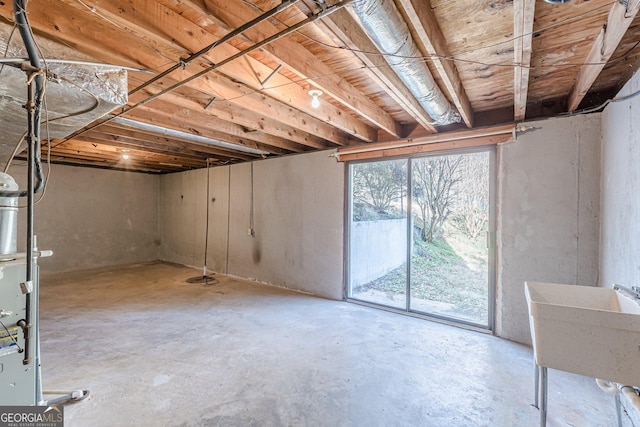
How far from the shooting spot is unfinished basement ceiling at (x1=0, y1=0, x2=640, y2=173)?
57.7 inches

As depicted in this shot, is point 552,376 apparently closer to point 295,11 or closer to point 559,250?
point 559,250

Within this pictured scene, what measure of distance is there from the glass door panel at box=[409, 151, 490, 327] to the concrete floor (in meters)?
1.10

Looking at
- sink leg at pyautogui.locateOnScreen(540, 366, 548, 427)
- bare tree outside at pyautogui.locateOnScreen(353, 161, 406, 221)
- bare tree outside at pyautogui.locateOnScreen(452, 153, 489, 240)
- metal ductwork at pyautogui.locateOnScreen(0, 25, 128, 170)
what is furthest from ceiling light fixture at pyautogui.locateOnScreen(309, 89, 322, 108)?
bare tree outside at pyautogui.locateOnScreen(452, 153, 489, 240)

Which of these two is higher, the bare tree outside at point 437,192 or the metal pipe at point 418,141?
the metal pipe at point 418,141

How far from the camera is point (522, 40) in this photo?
5.05 ft

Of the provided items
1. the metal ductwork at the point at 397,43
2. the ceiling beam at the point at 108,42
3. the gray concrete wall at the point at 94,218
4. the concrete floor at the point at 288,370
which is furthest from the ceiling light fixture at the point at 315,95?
the gray concrete wall at the point at 94,218

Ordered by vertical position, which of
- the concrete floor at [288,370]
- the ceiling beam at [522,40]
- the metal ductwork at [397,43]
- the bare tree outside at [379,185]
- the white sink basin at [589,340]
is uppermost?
the ceiling beam at [522,40]

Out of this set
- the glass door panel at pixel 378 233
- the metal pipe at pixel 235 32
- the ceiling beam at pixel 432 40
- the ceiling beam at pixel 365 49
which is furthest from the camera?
the glass door panel at pixel 378 233

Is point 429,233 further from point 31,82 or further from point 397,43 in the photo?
point 31,82

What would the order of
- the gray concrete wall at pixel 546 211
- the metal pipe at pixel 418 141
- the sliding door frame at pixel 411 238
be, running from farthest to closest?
the sliding door frame at pixel 411 238 < the metal pipe at pixel 418 141 < the gray concrete wall at pixel 546 211

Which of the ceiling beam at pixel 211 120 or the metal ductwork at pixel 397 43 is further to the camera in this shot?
the ceiling beam at pixel 211 120

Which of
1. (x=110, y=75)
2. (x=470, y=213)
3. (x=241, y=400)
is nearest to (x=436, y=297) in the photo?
(x=470, y=213)

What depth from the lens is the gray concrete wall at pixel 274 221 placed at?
4277 mm

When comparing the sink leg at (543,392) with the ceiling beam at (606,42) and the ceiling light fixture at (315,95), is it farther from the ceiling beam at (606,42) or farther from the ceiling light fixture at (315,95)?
the ceiling light fixture at (315,95)
